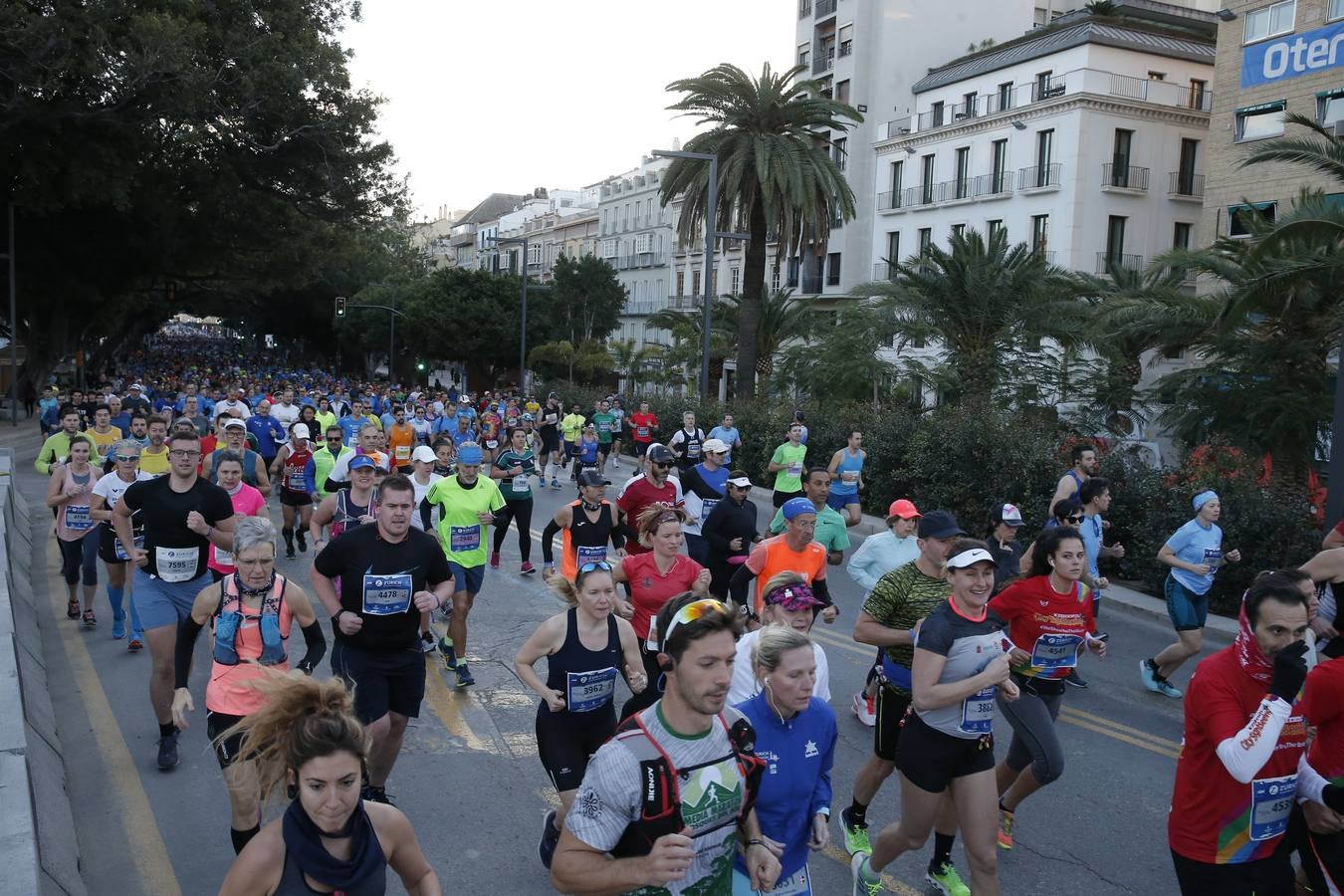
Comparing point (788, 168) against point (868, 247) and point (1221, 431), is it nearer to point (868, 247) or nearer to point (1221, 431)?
point (1221, 431)

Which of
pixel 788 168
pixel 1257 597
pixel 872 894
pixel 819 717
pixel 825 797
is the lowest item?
pixel 872 894

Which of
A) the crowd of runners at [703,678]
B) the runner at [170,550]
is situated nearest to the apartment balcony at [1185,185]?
the crowd of runners at [703,678]

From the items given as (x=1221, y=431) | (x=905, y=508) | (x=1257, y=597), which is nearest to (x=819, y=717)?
(x=1257, y=597)

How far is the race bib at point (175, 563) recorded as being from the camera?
6.53m

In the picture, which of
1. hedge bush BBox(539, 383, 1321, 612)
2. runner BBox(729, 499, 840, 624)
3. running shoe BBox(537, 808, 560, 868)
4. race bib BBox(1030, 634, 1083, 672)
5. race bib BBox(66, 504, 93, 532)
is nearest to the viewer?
running shoe BBox(537, 808, 560, 868)

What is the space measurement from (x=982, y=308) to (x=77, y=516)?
56.8 feet

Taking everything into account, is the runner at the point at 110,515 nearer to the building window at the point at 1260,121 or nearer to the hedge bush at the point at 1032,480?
the hedge bush at the point at 1032,480

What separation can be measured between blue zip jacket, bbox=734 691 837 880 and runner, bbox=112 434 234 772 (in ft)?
→ 13.8

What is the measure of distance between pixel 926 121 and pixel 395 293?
43763 mm

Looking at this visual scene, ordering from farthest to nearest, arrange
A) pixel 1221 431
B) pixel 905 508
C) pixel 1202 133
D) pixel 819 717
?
pixel 1202 133 → pixel 1221 431 → pixel 905 508 → pixel 819 717

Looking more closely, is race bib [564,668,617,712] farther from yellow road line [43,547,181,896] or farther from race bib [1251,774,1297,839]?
race bib [1251,774,1297,839]

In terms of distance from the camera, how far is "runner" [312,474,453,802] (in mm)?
5602

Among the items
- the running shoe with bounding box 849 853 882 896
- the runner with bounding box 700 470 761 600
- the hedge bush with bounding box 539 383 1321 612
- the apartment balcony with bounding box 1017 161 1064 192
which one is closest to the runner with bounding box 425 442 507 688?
the runner with bounding box 700 470 761 600

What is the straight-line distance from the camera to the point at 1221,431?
16328 mm
